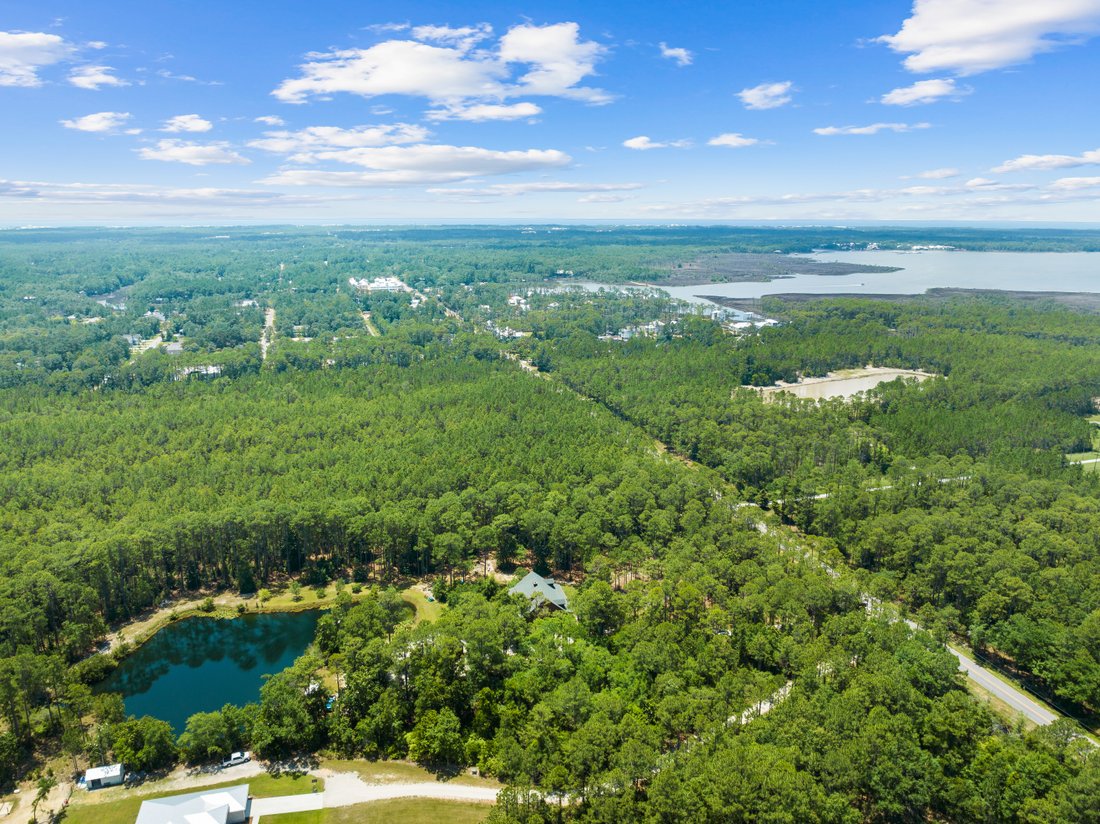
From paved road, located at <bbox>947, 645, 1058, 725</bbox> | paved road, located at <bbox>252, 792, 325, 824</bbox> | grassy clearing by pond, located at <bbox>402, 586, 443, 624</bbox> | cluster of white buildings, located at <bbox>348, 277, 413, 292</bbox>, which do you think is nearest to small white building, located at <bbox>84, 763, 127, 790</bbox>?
paved road, located at <bbox>252, 792, 325, 824</bbox>

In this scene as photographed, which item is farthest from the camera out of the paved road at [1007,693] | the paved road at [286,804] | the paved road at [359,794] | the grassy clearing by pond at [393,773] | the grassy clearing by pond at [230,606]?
the grassy clearing by pond at [230,606]

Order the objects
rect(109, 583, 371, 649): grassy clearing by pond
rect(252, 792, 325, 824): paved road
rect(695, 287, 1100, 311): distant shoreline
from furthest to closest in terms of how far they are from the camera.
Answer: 1. rect(695, 287, 1100, 311): distant shoreline
2. rect(109, 583, 371, 649): grassy clearing by pond
3. rect(252, 792, 325, 824): paved road

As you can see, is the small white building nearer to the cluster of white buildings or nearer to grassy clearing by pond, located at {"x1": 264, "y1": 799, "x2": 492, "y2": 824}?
grassy clearing by pond, located at {"x1": 264, "y1": 799, "x2": 492, "y2": 824}

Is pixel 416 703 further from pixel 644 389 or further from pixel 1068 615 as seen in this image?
pixel 644 389

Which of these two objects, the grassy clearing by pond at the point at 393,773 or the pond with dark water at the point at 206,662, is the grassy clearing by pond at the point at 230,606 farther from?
the grassy clearing by pond at the point at 393,773

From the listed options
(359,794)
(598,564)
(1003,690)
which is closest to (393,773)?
(359,794)

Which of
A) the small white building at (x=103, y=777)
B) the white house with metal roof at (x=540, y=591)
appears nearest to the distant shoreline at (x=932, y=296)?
the white house with metal roof at (x=540, y=591)

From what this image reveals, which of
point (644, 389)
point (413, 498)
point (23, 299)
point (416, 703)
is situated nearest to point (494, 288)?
point (644, 389)
